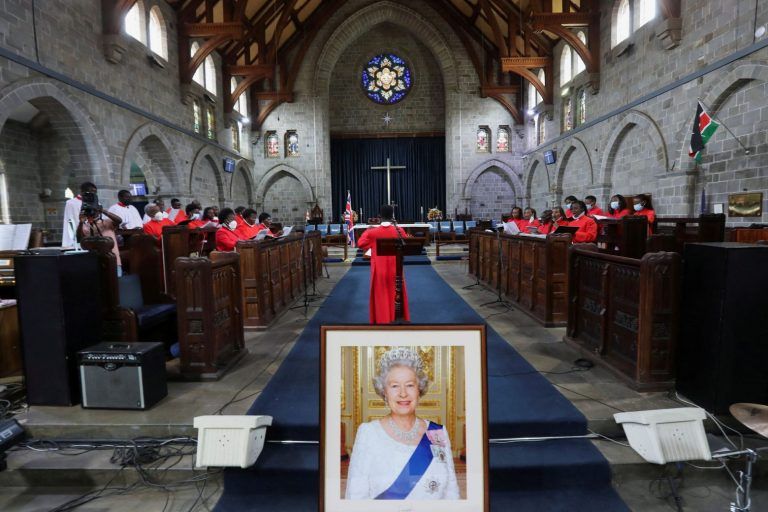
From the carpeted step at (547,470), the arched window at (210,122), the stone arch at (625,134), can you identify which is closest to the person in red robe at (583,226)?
the stone arch at (625,134)

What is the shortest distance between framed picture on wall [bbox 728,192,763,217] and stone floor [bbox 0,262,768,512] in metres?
5.03

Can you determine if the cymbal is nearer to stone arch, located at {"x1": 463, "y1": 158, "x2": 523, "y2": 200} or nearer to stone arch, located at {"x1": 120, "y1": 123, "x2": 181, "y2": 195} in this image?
stone arch, located at {"x1": 120, "y1": 123, "x2": 181, "y2": 195}

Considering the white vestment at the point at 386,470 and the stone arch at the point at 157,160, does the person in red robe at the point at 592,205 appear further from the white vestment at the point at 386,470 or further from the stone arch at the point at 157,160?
the stone arch at the point at 157,160

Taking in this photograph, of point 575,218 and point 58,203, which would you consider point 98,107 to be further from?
point 575,218

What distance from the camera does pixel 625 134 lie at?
9.77 m

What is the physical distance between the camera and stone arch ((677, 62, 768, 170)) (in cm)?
596

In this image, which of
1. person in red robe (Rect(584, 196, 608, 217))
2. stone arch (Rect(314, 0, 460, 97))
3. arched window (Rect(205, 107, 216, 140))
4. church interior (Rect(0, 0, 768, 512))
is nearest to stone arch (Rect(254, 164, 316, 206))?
stone arch (Rect(314, 0, 460, 97))

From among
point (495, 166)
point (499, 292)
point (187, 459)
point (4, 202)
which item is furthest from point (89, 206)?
point (495, 166)

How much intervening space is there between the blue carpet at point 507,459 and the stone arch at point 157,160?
8.88m

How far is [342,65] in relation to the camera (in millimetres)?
17781

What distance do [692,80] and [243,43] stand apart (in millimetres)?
12520

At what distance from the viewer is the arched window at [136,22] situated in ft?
30.6

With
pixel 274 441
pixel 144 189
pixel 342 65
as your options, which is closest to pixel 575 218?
pixel 274 441

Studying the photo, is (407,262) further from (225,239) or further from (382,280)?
(382,280)
